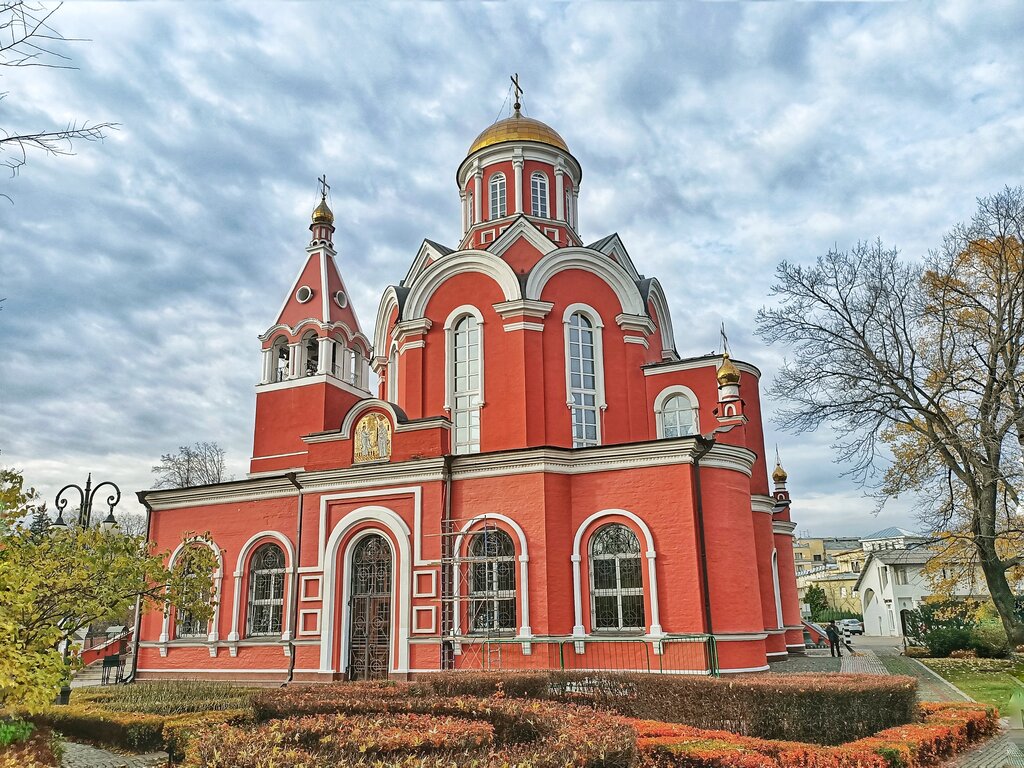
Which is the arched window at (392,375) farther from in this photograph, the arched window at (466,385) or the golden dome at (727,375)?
the golden dome at (727,375)

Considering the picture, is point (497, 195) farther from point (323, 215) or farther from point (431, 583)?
point (431, 583)

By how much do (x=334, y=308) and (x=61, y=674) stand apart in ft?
52.8

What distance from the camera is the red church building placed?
15.0 metres

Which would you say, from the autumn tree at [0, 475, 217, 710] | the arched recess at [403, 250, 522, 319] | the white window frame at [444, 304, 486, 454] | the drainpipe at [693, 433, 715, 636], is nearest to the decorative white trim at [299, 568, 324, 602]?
the white window frame at [444, 304, 486, 454]

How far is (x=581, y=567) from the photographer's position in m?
15.3

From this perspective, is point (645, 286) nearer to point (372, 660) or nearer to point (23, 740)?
point (372, 660)

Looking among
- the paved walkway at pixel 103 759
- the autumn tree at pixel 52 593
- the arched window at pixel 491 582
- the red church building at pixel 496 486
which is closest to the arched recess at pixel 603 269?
the red church building at pixel 496 486

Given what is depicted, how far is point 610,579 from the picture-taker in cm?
1520

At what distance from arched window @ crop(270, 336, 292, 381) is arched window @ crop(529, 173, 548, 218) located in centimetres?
819

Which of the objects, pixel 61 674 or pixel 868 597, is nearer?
pixel 61 674

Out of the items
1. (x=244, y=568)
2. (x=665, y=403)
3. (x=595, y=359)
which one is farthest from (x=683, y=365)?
(x=244, y=568)

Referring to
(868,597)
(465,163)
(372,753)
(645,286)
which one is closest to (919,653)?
(645,286)

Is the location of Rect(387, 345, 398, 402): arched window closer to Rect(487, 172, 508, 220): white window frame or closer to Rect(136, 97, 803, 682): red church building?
Rect(136, 97, 803, 682): red church building

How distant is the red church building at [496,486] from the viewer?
15.0m
